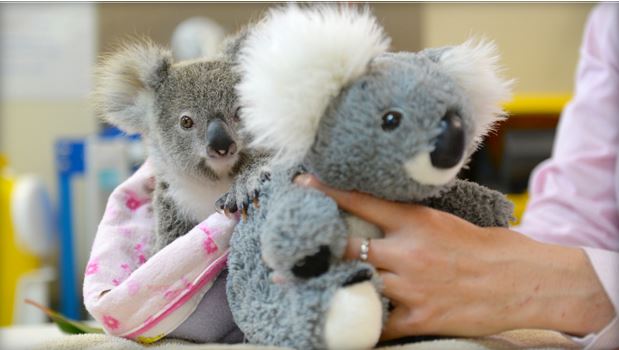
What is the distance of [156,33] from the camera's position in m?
3.51

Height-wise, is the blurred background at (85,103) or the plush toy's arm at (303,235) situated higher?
the plush toy's arm at (303,235)

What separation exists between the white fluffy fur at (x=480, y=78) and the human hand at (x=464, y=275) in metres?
0.14

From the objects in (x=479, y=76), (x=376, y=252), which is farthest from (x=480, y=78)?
(x=376, y=252)

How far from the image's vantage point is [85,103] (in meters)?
2.80

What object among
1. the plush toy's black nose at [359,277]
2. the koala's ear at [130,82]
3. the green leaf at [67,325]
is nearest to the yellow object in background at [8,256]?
the green leaf at [67,325]

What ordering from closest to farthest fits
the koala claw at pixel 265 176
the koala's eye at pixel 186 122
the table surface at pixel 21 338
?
the koala claw at pixel 265 176 < the koala's eye at pixel 186 122 < the table surface at pixel 21 338

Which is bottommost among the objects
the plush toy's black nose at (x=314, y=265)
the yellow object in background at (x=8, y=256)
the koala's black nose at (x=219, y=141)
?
the yellow object in background at (x=8, y=256)

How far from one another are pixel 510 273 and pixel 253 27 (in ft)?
1.60

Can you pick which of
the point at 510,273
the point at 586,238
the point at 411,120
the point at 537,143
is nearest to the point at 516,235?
the point at 510,273

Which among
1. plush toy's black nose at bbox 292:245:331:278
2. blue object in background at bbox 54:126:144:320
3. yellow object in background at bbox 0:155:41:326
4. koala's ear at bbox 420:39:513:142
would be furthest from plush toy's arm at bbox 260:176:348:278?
yellow object in background at bbox 0:155:41:326

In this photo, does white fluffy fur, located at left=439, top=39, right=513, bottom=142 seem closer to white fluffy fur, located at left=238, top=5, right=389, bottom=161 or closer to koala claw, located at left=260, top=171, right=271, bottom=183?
white fluffy fur, located at left=238, top=5, right=389, bottom=161

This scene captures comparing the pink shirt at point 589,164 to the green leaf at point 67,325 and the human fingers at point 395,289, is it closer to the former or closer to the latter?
the human fingers at point 395,289

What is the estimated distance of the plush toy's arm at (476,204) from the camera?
82 cm

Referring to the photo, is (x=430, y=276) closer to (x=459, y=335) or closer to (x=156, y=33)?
(x=459, y=335)
